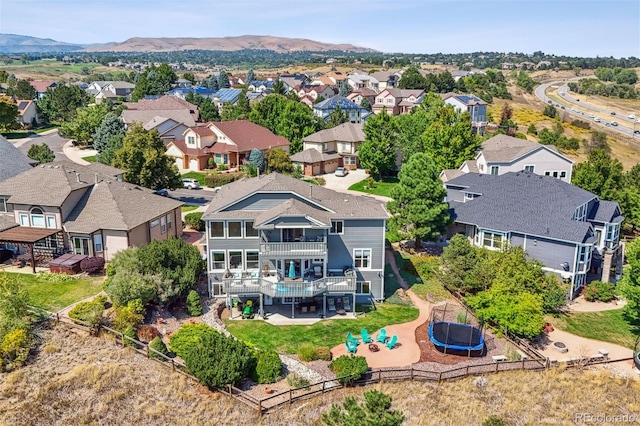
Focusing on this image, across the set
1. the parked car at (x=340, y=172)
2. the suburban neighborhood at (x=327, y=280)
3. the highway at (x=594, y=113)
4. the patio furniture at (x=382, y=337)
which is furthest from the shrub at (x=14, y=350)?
the highway at (x=594, y=113)

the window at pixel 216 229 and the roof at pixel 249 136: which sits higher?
the roof at pixel 249 136

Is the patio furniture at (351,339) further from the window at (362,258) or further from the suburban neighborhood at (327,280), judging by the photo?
the window at (362,258)

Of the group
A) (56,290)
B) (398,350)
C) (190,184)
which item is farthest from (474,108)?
(56,290)

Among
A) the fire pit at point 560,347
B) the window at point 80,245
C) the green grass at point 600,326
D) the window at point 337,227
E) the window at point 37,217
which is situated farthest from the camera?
the window at point 37,217

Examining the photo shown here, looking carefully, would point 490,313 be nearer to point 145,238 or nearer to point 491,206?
point 491,206

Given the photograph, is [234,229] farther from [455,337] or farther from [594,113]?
[594,113]

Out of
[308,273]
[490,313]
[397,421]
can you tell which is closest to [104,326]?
[308,273]
